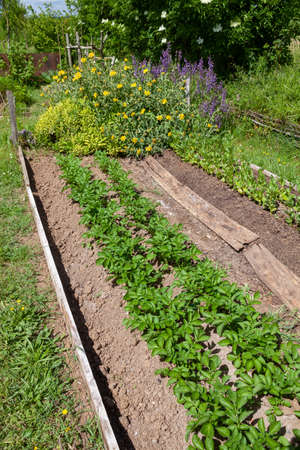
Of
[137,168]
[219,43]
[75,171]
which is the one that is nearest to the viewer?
[75,171]

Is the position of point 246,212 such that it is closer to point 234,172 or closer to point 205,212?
point 205,212

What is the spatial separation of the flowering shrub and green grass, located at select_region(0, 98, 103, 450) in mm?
2701

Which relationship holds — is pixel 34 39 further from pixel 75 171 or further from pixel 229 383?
pixel 229 383

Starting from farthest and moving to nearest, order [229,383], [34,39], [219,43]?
[34,39] → [219,43] → [229,383]

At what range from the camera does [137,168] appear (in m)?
5.19

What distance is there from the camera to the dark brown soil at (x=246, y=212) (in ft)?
10.7

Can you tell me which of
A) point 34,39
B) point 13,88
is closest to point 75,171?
point 13,88

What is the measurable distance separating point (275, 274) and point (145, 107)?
3.92 meters

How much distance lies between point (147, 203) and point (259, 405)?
2186mm

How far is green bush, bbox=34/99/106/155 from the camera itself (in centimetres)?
555

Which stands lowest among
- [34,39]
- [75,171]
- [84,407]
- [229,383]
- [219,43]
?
[84,407]

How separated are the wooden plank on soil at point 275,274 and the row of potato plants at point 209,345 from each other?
0.38 m

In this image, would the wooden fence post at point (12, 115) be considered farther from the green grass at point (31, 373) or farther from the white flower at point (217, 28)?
the white flower at point (217, 28)

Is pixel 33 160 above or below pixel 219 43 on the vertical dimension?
below
